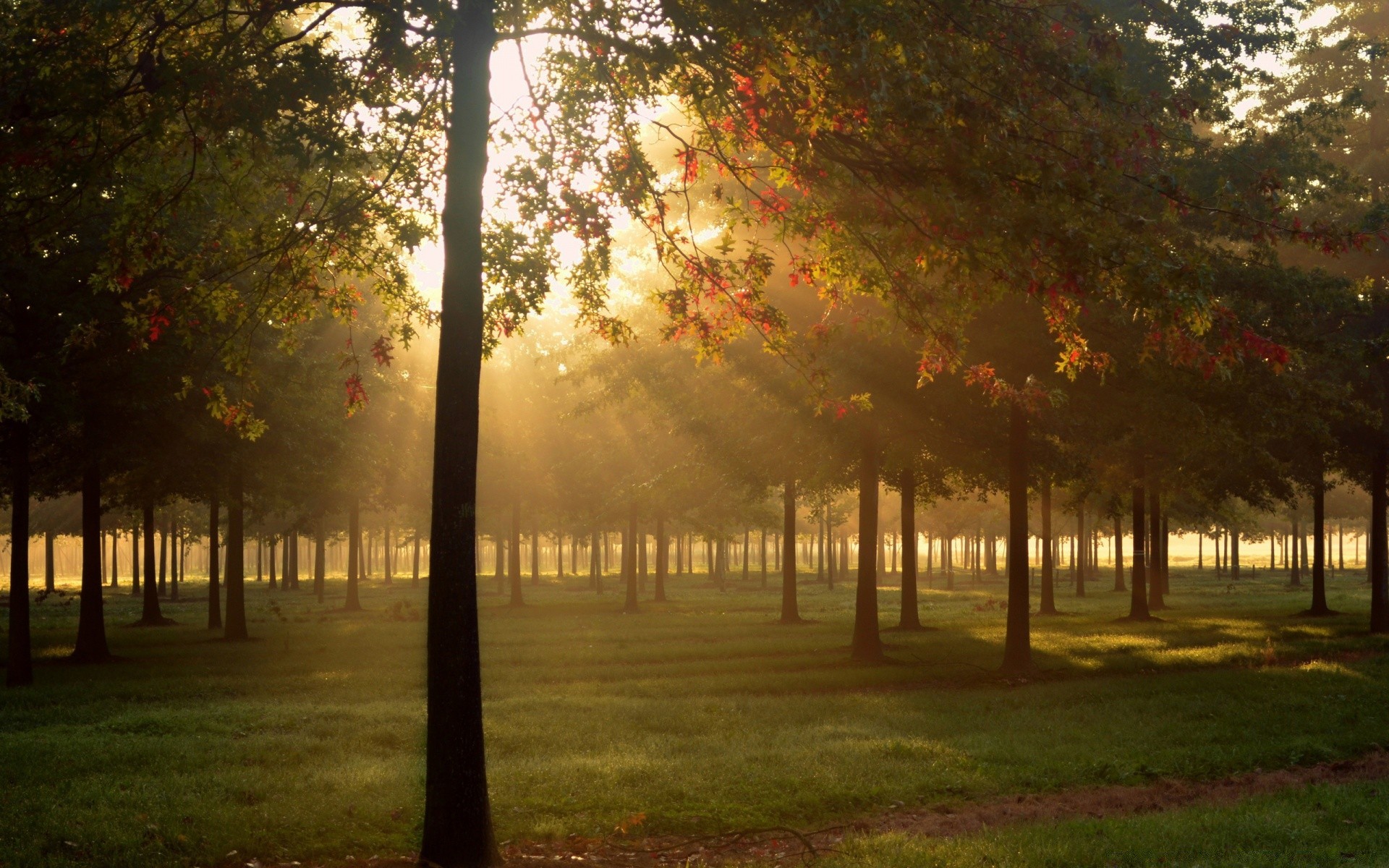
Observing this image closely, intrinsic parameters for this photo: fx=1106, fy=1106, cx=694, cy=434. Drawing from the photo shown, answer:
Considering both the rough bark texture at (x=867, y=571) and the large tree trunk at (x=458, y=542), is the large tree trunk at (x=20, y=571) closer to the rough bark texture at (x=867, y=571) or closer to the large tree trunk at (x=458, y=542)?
the large tree trunk at (x=458, y=542)

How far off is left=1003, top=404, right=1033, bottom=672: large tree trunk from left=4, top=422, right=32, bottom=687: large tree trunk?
1934 centimetres

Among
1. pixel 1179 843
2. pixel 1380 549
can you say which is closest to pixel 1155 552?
pixel 1380 549

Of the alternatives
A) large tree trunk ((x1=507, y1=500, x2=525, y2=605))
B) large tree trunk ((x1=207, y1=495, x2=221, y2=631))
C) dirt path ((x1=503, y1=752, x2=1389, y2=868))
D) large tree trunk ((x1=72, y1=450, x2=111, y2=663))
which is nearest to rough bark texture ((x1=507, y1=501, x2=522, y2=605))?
large tree trunk ((x1=507, y1=500, x2=525, y2=605))

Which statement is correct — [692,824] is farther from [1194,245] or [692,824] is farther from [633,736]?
[1194,245]

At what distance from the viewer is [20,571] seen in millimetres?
21578

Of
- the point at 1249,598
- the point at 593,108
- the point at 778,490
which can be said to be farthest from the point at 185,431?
the point at 1249,598

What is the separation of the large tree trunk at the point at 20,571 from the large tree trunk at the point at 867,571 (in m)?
17.1

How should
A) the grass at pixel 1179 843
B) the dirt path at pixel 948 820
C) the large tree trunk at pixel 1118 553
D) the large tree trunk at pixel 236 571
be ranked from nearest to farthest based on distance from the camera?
the grass at pixel 1179 843 → the dirt path at pixel 948 820 → the large tree trunk at pixel 236 571 → the large tree trunk at pixel 1118 553

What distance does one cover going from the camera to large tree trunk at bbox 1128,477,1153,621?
115 ft

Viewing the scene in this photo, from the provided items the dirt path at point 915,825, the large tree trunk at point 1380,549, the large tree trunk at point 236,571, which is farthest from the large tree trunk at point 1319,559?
the large tree trunk at point 236,571

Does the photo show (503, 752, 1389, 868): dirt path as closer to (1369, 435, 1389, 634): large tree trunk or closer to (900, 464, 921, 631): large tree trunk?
(900, 464, 921, 631): large tree trunk

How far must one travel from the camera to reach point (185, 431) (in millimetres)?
26141

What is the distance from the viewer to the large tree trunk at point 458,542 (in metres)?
9.00

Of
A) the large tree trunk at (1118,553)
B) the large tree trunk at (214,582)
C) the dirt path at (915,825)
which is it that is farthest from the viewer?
the large tree trunk at (1118,553)
